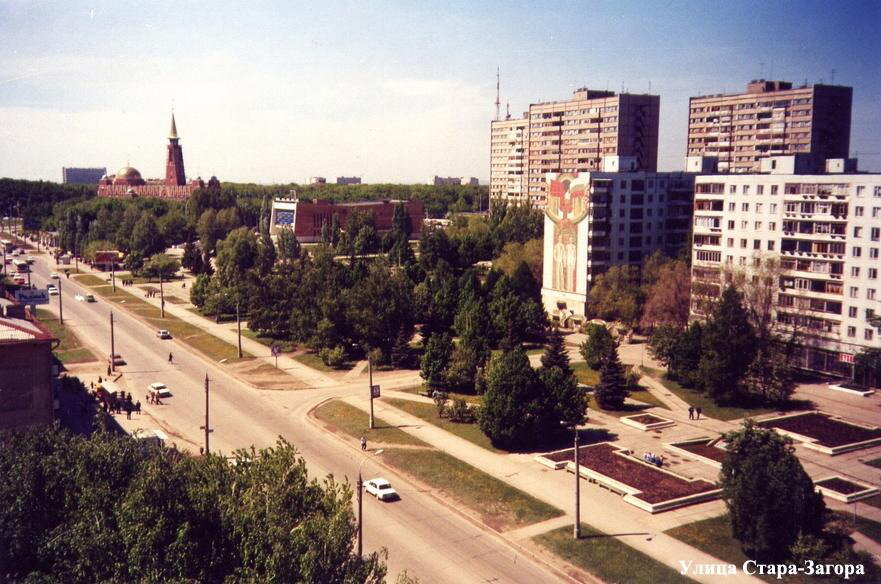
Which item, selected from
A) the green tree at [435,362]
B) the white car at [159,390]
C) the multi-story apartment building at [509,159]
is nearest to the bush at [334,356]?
the green tree at [435,362]

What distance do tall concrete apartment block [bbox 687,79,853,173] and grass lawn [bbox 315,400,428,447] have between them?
3464 inches

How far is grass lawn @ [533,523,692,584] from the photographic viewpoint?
30719 mm

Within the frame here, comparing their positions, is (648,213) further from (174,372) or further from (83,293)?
(83,293)

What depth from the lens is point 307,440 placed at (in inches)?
1917

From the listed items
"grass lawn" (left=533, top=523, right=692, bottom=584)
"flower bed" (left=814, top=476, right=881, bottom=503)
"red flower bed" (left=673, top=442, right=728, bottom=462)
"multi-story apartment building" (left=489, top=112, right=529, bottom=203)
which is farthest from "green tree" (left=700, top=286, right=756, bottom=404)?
"multi-story apartment building" (left=489, top=112, right=529, bottom=203)

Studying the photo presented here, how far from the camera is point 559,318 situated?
8838 cm

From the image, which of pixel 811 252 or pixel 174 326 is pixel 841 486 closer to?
pixel 811 252

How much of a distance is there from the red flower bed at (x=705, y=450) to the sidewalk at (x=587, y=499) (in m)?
6.87

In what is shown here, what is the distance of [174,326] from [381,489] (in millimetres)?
54150

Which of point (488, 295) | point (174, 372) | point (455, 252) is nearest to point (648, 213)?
point (488, 295)

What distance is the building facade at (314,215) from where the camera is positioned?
15938 centimetres

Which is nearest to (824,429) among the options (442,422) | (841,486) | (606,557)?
(841,486)

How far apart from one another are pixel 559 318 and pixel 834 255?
104 feet

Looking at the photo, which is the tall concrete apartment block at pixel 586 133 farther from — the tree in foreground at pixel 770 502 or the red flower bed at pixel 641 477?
the tree in foreground at pixel 770 502
